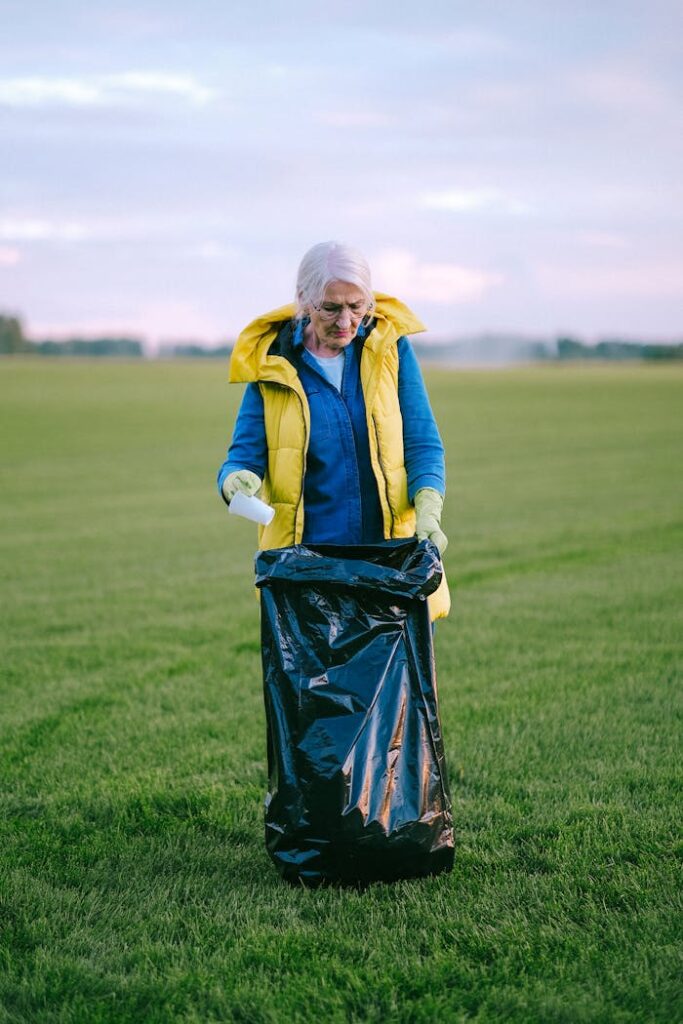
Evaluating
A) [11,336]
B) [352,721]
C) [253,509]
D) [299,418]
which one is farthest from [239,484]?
[11,336]

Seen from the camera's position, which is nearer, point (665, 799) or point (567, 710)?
point (665, 799)

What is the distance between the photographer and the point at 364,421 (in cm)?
338

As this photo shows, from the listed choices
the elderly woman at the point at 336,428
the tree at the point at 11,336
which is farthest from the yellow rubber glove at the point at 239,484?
the tree at the point at 11,336

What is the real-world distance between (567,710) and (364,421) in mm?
2121

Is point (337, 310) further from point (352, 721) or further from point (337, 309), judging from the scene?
point (352, 721)

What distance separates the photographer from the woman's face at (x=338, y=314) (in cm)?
320

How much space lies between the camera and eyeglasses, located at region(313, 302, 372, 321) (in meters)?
3.23

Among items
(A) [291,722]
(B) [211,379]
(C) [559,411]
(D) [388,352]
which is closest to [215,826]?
(A) [291,722]

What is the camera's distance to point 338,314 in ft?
10.7

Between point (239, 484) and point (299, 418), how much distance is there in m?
0.29

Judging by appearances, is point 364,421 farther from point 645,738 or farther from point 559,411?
point 559,411

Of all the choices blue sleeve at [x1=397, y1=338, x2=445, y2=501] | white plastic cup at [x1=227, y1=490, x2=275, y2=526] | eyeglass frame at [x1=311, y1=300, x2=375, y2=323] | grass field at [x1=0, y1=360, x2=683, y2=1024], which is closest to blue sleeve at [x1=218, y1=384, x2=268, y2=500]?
white plastic cup at [x1=227, y1=490, x2=275, y2=526]

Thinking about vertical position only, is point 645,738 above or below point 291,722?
below

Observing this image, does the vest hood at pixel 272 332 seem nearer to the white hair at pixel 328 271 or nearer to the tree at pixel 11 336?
the white hair at pixel 328 271
